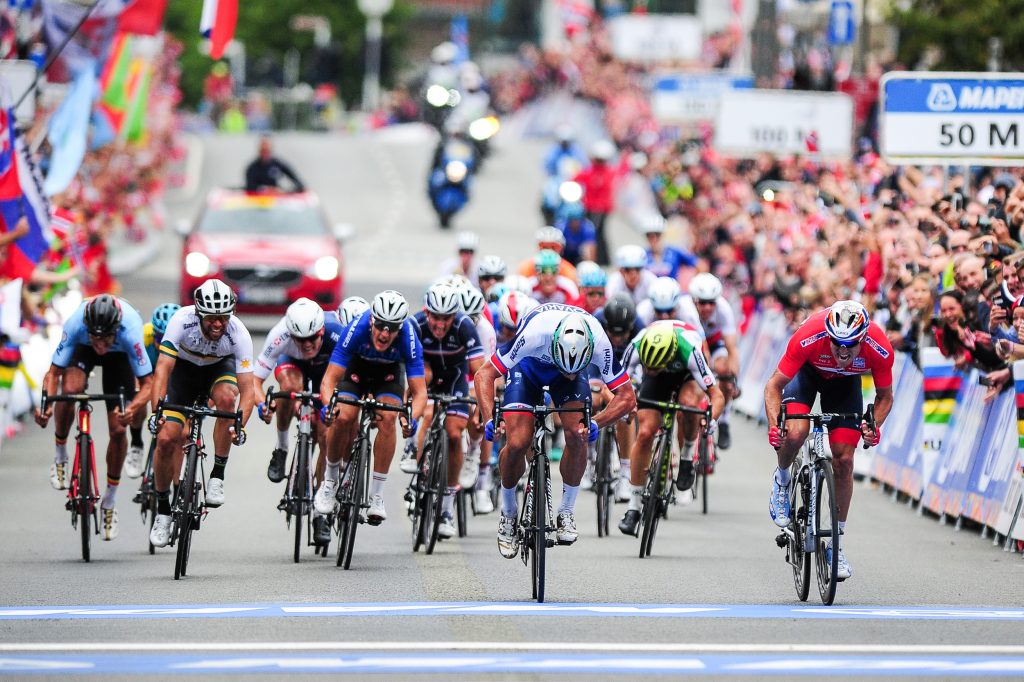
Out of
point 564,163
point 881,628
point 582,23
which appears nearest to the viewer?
point 881,628

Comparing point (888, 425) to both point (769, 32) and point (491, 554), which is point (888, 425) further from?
point (769, 32)

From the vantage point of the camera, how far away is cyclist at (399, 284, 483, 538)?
13.9 meters

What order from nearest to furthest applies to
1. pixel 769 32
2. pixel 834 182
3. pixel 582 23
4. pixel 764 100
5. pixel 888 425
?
pixel 888 425, pixel 834 182, pixel 764 100, pixel 769 32, pixel 582 23

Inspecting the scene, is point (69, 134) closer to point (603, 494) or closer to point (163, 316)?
point (163, 316)

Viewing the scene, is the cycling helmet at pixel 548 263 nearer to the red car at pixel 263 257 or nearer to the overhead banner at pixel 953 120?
the overhead banner at pixel 953 120

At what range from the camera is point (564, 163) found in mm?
34688

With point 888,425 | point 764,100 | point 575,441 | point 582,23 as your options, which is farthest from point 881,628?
point 582,23

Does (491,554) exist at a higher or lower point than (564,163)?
lower

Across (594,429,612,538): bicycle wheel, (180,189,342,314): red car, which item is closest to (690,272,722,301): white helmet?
(594,429,612,538): bicycle wheel

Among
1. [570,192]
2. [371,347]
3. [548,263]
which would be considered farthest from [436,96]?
[371,347]

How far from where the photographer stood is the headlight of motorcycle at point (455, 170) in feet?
137

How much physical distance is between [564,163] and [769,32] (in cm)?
424

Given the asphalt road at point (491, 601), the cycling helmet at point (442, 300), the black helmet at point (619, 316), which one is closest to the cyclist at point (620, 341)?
the black helmet at point (619, 316)

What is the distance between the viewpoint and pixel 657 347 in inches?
564
